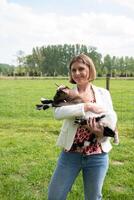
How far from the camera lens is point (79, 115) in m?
3.12

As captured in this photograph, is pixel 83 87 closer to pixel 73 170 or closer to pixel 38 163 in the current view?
pixel 73 170

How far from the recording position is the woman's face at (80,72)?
3.30 metres

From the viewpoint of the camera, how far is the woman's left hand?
3.13m

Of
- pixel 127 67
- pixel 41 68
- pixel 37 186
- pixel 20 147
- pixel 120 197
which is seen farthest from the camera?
pixel 127 67

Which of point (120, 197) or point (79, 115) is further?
point (120, 197)

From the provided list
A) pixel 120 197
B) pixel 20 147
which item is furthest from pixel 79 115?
pixel 20 147

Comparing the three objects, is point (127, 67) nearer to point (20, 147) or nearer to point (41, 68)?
point (41, 68)

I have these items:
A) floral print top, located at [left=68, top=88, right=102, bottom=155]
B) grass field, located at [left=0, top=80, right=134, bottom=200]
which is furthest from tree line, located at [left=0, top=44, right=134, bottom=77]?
floral print top, located at [left=68, top=88, right=102, bottom=155]

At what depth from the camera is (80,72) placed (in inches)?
130

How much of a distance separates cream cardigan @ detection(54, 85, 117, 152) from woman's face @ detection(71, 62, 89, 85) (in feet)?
Result: 0.50

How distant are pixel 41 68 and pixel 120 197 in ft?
343

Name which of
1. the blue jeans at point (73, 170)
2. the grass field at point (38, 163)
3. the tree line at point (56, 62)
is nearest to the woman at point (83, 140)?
the blue jeans at point (73, 170)

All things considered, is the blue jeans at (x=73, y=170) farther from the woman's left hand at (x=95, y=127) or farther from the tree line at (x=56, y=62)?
the tree line at (x=56, y=62)

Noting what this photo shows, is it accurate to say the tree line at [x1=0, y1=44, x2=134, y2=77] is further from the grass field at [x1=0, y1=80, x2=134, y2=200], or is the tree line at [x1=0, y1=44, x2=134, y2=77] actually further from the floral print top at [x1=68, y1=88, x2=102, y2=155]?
the floral print top at [x1=68, y1=88, x2=102, y2=155]
